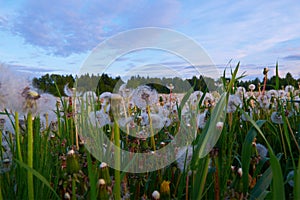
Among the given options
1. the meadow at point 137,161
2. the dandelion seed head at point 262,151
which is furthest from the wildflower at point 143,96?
the dandelion seed head at point 262,151

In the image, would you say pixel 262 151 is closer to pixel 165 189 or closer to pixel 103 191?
pixel 165 189

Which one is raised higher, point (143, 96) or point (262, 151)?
point (143, 96)

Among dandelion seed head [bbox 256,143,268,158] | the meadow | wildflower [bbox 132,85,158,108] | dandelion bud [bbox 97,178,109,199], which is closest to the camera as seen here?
dandelion bud [bbox 97,178,109,199]

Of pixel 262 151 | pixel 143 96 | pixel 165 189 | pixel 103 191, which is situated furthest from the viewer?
pixel 143 96

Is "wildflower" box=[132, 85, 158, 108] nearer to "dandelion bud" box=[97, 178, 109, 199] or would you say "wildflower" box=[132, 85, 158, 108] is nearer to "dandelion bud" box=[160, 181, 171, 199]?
"dandelion bud" box=[160, 181, 171, 199]

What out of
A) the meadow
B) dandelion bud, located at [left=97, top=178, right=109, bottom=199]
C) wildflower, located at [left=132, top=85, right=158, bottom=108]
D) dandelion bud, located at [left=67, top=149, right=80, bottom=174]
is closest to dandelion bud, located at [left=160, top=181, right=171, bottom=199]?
the meadow

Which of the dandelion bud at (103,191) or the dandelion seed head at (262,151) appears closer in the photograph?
the dandelion bud at (103,191)

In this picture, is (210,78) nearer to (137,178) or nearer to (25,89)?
(137,178)

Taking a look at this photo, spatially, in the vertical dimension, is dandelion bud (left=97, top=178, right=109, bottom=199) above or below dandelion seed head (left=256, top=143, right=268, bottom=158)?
above

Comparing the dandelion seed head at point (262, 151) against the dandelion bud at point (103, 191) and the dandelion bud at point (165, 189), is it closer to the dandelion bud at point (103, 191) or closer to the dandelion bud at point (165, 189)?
the dandelion bud at point (165, 189)

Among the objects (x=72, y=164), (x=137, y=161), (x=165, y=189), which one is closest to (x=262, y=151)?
(x=137, y=161)

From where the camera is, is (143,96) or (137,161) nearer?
→ (137,161)

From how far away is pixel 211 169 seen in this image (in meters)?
1.73

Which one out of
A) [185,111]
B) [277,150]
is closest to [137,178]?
[277,150]
